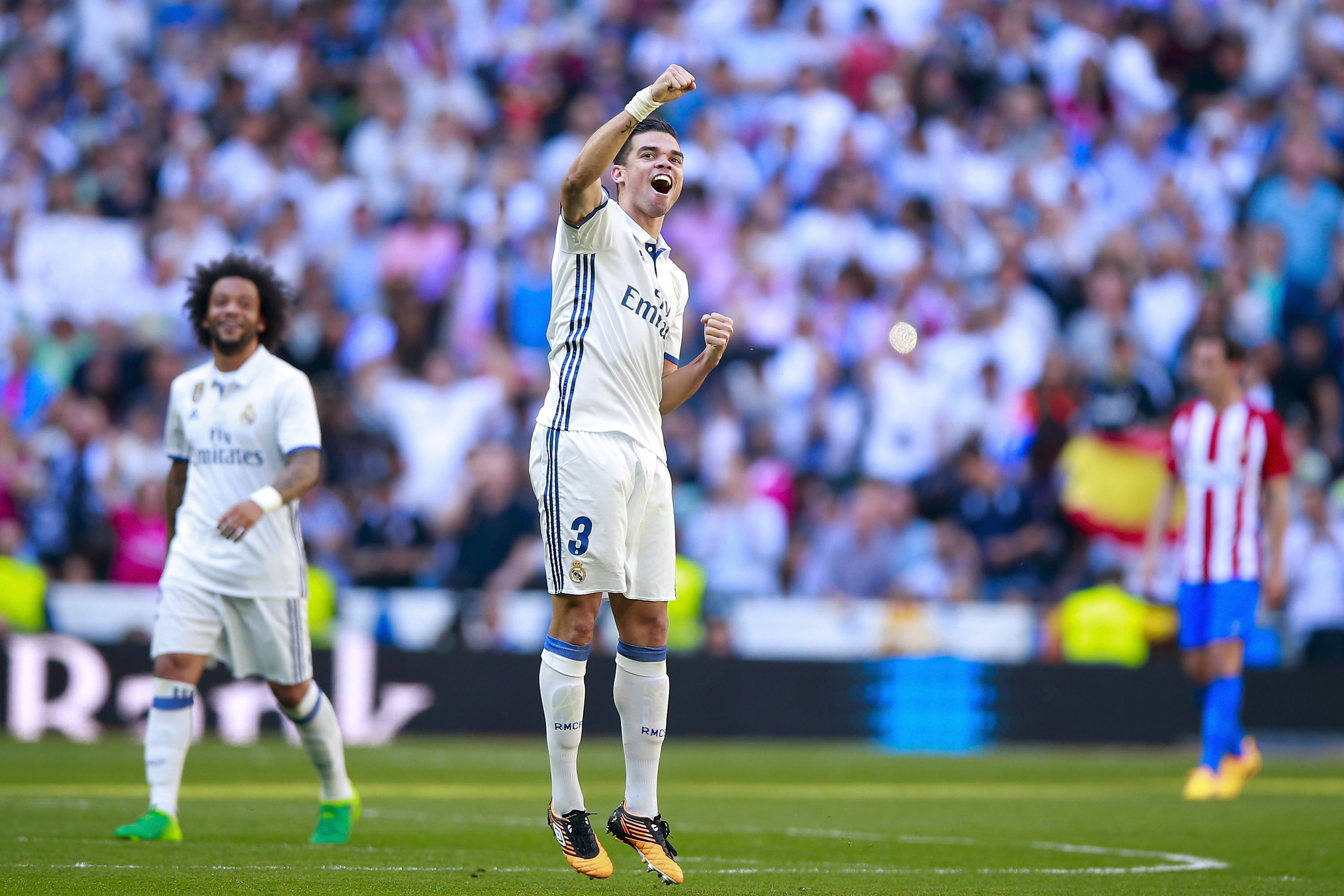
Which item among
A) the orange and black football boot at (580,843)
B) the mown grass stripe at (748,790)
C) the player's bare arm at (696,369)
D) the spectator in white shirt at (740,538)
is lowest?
the mown grass stripe at (748,790)

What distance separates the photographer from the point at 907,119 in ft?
60.2

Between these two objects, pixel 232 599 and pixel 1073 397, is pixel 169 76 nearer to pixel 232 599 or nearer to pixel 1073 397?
pixel 1073 397

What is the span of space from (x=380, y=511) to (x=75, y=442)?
2.71m

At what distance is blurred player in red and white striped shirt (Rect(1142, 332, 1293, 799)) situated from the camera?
1077cm

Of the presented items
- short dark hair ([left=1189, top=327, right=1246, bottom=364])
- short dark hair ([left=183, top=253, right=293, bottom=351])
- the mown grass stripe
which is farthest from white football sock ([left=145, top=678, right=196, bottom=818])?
short dark hair ([left=1189, top=327, right=1246, bottom=364])

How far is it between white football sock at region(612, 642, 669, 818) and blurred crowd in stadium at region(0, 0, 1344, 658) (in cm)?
831

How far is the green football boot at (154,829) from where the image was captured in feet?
24.1

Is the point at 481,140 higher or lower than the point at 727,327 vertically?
higher

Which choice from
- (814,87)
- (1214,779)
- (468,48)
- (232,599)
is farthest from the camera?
(468,48)

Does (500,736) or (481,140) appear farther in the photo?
(481,140)

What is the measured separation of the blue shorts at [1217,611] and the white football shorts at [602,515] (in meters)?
5.46

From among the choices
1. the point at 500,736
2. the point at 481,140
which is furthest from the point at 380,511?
the point at 481,140

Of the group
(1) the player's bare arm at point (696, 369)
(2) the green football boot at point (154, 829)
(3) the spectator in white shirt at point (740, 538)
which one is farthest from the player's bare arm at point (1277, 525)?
(2) the green football boot at point (154, 829)

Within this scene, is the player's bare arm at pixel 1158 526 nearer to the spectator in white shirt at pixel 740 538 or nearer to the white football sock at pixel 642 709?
the spectator in white shirt at pixel 740 538
